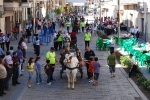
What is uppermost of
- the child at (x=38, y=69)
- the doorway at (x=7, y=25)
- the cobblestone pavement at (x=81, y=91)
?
the doorway at (x=7, y=25)

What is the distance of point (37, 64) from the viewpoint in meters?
18.0

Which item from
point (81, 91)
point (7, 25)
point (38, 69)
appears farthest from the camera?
point (7, 25)

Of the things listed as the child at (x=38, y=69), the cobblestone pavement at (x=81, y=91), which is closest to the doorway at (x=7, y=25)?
the cobblestone pavement at (x=81, y=91)

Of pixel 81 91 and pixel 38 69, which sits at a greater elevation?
pixel 38 69

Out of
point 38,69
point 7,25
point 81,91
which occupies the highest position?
point 7,25

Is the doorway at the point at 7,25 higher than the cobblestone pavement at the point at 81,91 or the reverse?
higher

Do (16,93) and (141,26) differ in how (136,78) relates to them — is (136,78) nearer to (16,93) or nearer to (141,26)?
(16,93)

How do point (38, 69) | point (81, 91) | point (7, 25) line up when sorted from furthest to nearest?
point (7, 25) → point (38, 69) → point (81, 91)

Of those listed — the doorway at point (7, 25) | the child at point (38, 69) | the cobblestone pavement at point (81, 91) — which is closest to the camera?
the cobblestone pavement at point (81, 91)

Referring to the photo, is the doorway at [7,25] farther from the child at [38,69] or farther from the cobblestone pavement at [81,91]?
the child at [38,69]

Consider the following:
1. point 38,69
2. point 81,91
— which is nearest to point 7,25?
point 38,69

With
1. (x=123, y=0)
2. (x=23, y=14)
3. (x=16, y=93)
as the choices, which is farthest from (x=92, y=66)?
(x=23, y=14)

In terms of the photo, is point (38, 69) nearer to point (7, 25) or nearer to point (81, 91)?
point (81, 91)

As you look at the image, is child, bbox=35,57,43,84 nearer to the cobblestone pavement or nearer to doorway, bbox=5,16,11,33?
the cobblestone pavement
